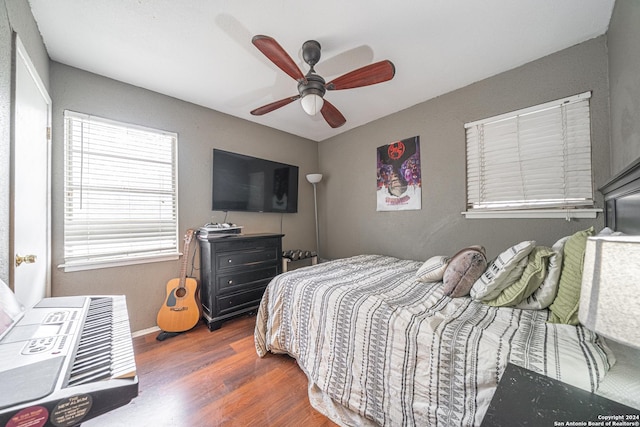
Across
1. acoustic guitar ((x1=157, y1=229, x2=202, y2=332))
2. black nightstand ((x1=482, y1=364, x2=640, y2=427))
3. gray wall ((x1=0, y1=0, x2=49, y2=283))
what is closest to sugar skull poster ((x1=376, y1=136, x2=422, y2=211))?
black nightstand ((x1=482, y1=364, x2=640, y2=427))

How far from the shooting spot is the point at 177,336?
2.24m

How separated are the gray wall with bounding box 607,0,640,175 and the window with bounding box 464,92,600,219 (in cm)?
19

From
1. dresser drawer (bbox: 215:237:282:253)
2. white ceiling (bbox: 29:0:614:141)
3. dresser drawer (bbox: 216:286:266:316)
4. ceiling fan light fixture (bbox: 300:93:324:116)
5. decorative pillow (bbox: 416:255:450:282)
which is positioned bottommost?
dresser drawer (bbox: 216:286:266:316)

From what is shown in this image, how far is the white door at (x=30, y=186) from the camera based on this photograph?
125 cm

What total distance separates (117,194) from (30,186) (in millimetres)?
737

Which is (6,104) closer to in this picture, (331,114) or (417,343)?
(331,114)

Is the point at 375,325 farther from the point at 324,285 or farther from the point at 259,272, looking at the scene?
the point at 259,272

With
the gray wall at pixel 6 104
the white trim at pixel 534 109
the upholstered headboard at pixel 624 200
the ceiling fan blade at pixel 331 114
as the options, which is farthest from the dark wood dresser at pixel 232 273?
the upholstered headboard at pixel 624 200

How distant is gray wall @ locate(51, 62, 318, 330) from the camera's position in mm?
1945

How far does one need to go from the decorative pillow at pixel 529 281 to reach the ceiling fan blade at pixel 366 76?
1427 mm

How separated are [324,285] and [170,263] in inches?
72.7

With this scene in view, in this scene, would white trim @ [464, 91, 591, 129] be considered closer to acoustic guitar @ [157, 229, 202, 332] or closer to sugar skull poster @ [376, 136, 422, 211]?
sugar skull poster @ [376, 136, 422, 211]

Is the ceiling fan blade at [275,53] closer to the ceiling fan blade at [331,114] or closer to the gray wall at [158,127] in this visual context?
the ceiling fan blade at [331,114]

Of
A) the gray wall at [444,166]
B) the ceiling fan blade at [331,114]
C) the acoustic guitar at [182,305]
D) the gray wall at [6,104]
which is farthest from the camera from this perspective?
the acoustic guitar at [182,305]
